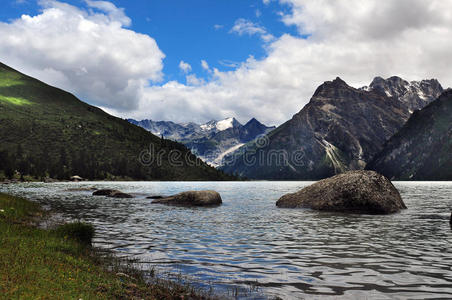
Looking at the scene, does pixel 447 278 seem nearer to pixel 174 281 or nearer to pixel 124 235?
pixel 174 281

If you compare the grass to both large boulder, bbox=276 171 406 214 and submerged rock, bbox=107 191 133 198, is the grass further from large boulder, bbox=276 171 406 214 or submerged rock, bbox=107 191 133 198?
submerged rock, bbox=107 191 133 198

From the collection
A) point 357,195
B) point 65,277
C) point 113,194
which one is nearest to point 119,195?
point 113,194

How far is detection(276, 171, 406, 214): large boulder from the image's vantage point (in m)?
33.0

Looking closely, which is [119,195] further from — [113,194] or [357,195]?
[357,195]

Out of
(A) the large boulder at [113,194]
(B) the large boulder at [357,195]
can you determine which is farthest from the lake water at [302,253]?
A: (A) the large boulder at [113,194]

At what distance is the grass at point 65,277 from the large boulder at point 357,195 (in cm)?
2568

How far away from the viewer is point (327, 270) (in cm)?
1280

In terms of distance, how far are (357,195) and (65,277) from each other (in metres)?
29.6

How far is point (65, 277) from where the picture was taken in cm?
964

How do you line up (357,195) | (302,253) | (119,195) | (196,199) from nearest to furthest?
(302,253) < (357,195) < (196,199) < (119,195)

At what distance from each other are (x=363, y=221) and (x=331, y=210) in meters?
7.39

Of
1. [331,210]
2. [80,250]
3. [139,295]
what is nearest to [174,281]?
[139,295]

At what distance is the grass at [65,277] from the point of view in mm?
8375

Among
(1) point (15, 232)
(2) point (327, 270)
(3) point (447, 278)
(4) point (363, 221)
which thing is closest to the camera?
(3) point (447, 278)
